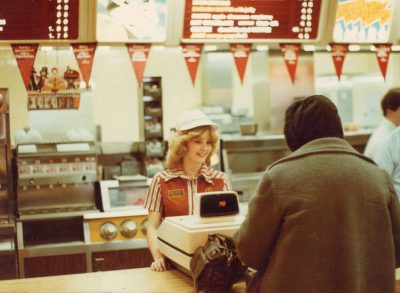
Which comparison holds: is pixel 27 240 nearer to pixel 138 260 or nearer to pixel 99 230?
pixel 99 230

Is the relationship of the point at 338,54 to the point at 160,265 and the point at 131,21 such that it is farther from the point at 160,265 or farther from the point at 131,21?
the point at 160,265

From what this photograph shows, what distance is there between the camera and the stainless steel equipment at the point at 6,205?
191 inches

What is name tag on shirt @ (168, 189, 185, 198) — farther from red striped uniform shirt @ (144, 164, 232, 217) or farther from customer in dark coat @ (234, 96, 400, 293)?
customer in dark coat @ (234, 96, 400, 293)

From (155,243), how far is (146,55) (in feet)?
4.73

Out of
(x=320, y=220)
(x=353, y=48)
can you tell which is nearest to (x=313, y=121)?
(x=320, y=220)

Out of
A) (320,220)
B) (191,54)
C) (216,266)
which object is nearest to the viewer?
(320,220)

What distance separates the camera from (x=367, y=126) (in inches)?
431

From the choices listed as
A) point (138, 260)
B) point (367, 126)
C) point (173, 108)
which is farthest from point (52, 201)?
point (367, 126)

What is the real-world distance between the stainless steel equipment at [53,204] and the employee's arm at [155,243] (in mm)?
1966

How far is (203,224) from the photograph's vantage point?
2.63 meters

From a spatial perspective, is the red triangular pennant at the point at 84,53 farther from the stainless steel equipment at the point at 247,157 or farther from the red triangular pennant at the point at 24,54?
the stainless steel equipment at the point at 247,157

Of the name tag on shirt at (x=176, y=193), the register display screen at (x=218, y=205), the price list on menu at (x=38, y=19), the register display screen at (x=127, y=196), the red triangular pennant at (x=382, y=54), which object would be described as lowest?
the register display screen at (x=127, y=196)

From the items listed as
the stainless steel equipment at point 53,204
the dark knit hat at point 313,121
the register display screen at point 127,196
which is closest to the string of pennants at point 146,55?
the stainless steel equipment at point 53,204

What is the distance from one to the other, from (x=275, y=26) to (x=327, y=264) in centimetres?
258
